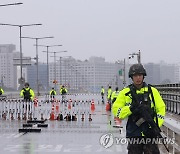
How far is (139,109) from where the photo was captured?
270 inches

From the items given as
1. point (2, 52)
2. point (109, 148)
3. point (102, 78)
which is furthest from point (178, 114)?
point (102, 78)

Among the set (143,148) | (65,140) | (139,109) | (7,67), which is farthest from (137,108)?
(7,67)

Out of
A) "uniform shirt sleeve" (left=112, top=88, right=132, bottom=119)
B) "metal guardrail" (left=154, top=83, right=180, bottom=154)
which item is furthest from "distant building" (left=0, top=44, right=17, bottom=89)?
"uniform shirt sleeve" (left=112, top=88, right=132, bottom=119)

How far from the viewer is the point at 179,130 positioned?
10.6 meters

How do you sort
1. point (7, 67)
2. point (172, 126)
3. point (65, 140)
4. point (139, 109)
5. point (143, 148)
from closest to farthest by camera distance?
point (139, 109), point (143, 148), point (172, 126), point (65, 140), point (7, 67)

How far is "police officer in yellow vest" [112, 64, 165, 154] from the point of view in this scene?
6.93 m

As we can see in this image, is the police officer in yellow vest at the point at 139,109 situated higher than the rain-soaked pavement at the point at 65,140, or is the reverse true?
the police officer in yellow vest at the point at 139,109

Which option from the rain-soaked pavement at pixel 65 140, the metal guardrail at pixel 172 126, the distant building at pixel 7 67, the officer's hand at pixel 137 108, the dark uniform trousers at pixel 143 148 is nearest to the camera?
the officer's hand at pixel 137 108

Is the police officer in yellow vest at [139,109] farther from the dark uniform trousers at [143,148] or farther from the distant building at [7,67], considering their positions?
the distant building at [7,67]

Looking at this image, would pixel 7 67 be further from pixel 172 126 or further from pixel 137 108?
pixel 137 108

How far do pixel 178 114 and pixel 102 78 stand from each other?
575 feet

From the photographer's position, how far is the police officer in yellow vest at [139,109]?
6926 millimetres

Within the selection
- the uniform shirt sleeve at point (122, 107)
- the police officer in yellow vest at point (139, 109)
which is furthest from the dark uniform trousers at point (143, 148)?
the uniform shirt sleeve at point (122, 107)

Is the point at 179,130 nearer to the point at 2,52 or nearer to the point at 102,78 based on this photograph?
the point at 2,52
